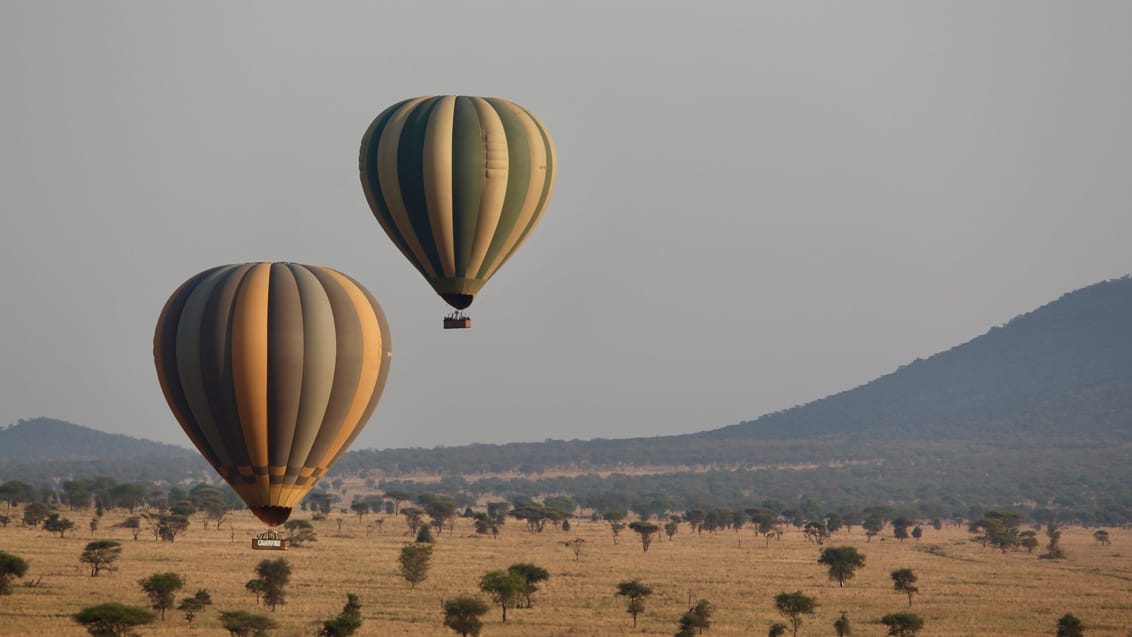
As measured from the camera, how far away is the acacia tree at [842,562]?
82750 mm

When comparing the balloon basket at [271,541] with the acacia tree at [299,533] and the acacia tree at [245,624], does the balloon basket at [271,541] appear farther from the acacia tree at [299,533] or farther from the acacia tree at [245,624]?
the acacia tree at [299,533]

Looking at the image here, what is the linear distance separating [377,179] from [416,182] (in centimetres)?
150

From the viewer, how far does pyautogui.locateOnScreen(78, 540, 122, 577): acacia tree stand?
253 feet

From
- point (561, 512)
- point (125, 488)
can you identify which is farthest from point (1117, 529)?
point (125, 488)

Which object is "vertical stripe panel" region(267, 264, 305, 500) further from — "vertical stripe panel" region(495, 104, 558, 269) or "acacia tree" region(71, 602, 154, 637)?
"acacia tree" region(71, 602, 154, 637)

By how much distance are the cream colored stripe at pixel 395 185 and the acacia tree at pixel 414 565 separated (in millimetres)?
34108

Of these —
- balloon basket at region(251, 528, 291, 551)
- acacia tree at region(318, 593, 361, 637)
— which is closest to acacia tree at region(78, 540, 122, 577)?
acacia tree at region(318, 593, 361, 637)

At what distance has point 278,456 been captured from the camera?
3950cm

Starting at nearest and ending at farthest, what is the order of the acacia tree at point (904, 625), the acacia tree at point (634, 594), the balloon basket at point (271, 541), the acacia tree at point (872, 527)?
the balloon basket at point (271, 541), the acacia tree at point (904, 625), the acacia tree at point (634, 594), the acacia tree at point (872, 527)

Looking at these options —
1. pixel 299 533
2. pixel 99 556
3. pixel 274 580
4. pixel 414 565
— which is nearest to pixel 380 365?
pixel 274 580

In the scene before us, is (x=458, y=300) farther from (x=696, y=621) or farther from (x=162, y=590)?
(x=162, y=590)

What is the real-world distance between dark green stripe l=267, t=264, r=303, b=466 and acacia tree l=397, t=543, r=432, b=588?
3737 centimetres

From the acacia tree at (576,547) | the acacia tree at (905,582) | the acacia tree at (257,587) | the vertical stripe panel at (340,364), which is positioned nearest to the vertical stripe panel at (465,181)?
the vertical stripe panel at (340,364)

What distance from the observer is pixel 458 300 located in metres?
44.2
